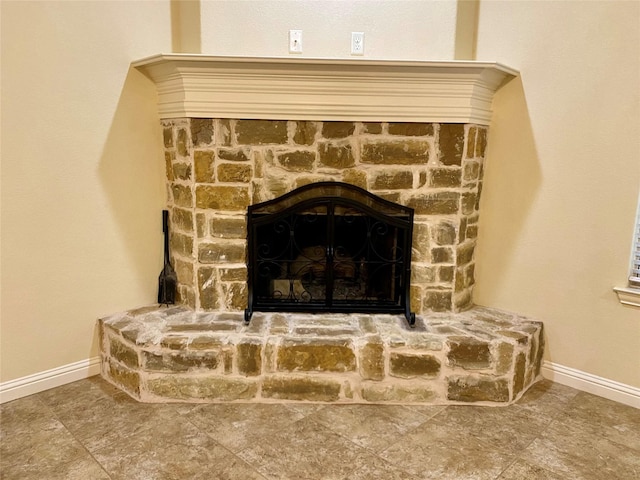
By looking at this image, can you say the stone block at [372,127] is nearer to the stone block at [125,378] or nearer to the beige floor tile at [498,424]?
the beige floor tile at [498,424]

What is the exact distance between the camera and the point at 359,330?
227cm

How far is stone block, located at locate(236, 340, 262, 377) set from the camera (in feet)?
7.00

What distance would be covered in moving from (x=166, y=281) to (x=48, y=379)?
0.75 m

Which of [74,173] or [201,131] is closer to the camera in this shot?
[74,173]

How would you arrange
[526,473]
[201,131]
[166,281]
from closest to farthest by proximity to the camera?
[526,473] < [201,131] < [166,281]

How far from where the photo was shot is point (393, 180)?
94.9 inches

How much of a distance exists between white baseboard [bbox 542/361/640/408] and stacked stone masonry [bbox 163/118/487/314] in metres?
0.62

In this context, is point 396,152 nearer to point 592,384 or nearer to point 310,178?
point 310,178

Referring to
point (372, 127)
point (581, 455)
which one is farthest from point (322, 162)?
point (581, 455)

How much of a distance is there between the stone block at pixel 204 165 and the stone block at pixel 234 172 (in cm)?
4

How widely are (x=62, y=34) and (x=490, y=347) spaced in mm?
2538

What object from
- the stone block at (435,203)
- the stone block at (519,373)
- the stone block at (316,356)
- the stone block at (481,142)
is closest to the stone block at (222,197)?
the stone block at (316,356)

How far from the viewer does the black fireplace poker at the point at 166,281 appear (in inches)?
102

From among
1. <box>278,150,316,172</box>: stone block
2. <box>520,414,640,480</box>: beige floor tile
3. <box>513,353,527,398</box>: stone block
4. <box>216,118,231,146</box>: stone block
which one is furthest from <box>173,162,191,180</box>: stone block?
<box>520,414,640,480</box>: beige floor tile
